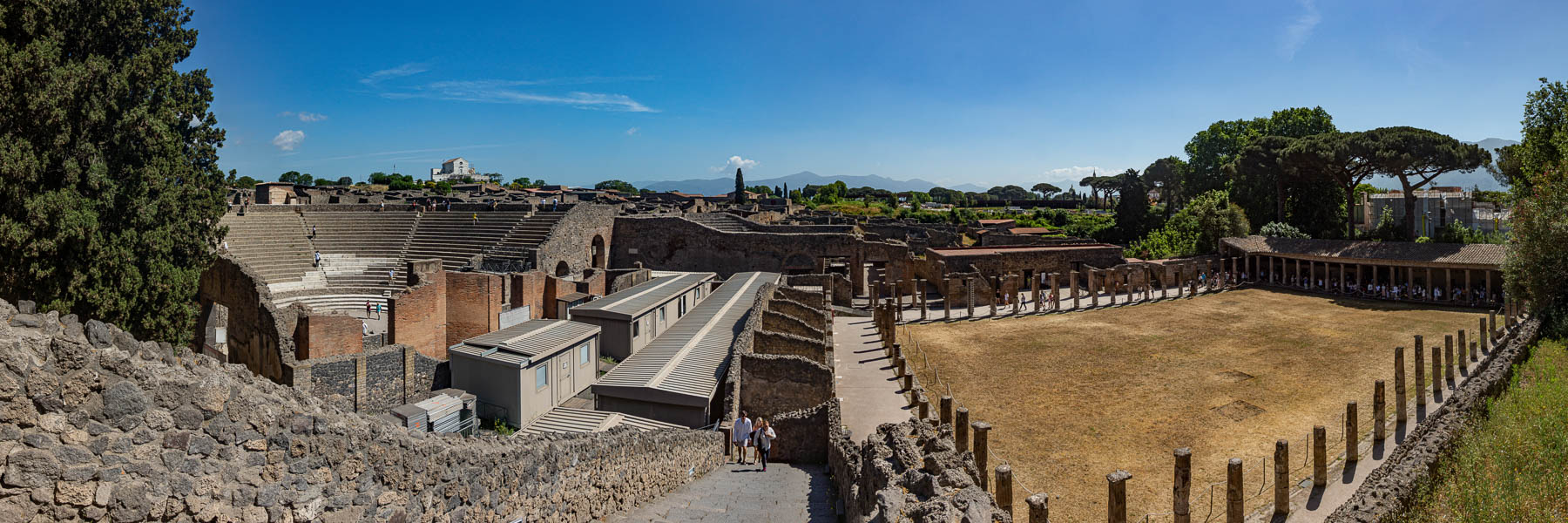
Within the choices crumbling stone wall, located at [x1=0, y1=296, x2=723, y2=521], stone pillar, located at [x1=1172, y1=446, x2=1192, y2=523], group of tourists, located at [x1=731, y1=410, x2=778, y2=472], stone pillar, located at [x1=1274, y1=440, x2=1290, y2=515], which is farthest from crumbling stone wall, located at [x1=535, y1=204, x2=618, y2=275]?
Result: stone pillar, located at [x1=1274, y1=440, x2=1290, y2=515]

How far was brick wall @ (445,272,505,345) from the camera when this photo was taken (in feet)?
66.9

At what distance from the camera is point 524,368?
14492 millimetres

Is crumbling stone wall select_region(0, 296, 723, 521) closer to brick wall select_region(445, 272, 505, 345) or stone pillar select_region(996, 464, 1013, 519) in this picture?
stone pillar select_region(996, 464, 1013, 519)

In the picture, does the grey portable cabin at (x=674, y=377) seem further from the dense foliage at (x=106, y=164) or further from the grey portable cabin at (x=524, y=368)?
the dense foliage at (x=106, y=164)

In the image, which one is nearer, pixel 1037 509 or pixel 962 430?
pixel 1037 509

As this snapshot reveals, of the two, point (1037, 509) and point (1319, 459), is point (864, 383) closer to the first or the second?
point (1319, 459)

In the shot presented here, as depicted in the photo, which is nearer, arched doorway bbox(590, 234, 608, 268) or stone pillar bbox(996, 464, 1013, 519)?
stone pillar bbox(996, 464, 1013, 519)

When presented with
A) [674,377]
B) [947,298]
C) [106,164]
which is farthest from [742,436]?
[947,298]

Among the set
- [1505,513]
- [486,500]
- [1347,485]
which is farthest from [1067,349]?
[486,500]

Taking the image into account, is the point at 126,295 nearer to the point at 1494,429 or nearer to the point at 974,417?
the point at 974,417

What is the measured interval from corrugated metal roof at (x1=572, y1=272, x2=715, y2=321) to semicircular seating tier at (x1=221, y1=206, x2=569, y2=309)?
6.43 meters

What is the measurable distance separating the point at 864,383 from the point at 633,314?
6.66 m

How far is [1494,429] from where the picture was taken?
10.1 meters

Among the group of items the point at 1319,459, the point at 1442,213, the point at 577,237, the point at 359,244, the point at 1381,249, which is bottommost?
the point at 1319,459
